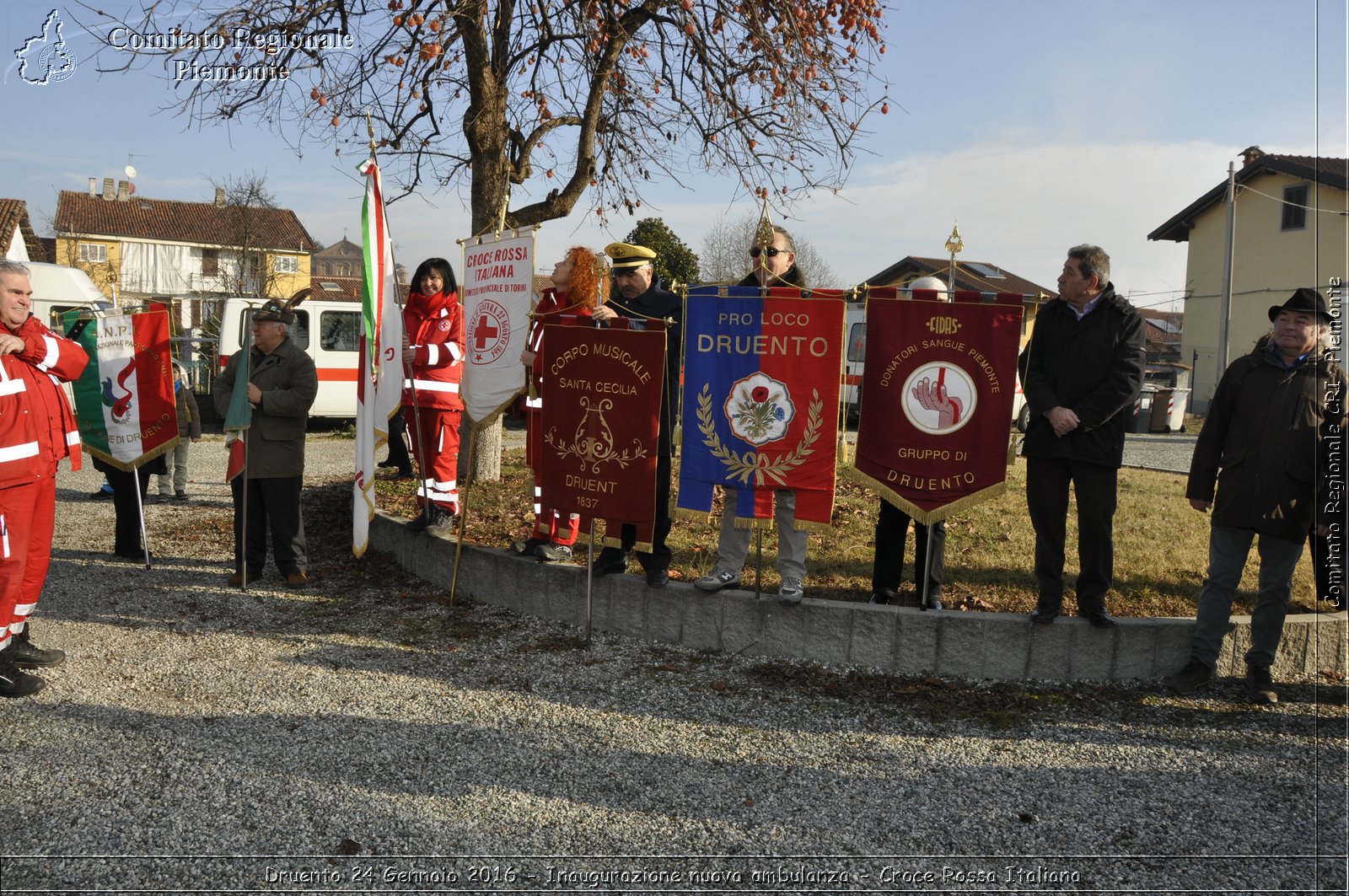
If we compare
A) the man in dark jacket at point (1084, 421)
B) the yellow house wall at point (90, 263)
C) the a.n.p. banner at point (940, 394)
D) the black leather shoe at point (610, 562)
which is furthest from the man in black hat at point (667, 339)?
the yellow house wall at point (90, 263)

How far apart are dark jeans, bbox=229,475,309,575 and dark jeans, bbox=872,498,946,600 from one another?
4.20 m

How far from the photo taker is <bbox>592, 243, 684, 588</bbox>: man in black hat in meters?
5.84

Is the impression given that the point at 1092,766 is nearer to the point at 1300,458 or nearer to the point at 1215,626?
the point at 1215,626

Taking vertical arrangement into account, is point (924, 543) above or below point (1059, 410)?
below

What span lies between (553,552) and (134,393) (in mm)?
3731

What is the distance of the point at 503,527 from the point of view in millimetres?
7715

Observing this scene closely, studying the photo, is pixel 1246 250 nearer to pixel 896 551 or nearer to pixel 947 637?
pixel 896 551

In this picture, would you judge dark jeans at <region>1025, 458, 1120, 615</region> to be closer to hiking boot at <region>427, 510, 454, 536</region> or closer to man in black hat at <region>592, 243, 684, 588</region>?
man in black hat at <region>592, 243, 684, 588</region>

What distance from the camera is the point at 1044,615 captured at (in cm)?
535

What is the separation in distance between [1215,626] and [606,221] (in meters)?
7.93

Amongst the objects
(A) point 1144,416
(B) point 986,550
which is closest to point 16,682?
(B) point 986,550

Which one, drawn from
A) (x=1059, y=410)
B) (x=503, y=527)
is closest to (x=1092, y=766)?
(x=1059, y=410)

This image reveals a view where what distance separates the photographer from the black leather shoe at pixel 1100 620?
5297 mm

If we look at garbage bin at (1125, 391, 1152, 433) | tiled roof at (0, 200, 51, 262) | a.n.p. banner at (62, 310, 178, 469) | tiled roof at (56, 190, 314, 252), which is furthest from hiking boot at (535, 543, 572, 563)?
tiled roof at (56, 190, 314, 252)
